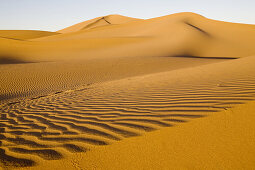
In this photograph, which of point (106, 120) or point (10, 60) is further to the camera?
point (10, 60)

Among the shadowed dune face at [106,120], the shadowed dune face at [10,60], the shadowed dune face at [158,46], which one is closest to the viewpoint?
the shadowed dune face at [106,120]

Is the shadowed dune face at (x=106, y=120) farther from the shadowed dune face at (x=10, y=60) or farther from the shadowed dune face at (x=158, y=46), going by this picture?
the shadowed dune face at (x=158, y=46)

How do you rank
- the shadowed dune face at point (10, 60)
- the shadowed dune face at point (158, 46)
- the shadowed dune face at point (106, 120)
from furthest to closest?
the shadowed dune face at point (158, 46), the shadowed dune face at point (10, 60), the shadowed dune face at point (106, 120)

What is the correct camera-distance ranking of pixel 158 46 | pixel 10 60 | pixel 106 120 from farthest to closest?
pixel 158 46
pixel 10 60
pixel 106 120

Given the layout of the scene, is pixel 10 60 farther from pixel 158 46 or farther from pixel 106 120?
pixel 106 120

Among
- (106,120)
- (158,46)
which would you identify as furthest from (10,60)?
(106,120)

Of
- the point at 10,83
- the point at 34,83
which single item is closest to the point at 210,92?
the point at 34,83

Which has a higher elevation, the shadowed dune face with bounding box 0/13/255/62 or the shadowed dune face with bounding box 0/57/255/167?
the shadowed dune face with bounding box 0/13/255/62

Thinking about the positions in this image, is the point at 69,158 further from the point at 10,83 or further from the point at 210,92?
the point at 10,83

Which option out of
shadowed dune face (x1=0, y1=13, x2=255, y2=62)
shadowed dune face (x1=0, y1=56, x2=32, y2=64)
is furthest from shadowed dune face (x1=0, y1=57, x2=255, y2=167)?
shadowed dune face (x1=0, y1=13, x2=255, y2=62)

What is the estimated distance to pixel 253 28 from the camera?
3528 centimetres

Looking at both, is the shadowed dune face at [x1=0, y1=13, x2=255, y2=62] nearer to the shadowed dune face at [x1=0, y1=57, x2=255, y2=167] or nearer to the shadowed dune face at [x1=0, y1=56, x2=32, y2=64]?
the shadowed dune face at [x1=0, y1=56, x2=32, y2=64]

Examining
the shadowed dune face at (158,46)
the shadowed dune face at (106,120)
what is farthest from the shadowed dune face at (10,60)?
the shadowed dune face at (106,120)

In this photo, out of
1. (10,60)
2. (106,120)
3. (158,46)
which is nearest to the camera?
(106,120)
